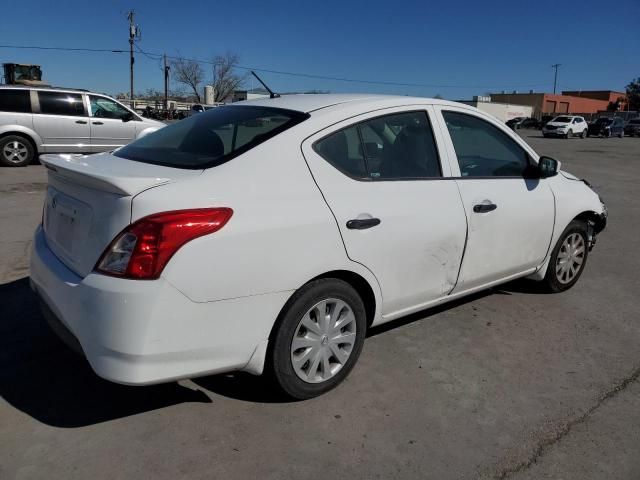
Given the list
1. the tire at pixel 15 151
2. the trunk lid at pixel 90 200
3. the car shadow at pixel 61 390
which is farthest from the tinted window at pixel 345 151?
the tire at pixel 15 151

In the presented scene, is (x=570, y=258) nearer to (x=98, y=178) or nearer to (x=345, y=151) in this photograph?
(x=345, y=151)

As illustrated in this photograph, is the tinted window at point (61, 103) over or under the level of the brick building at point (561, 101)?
under

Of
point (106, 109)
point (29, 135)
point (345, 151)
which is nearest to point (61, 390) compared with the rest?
point (345, 151)

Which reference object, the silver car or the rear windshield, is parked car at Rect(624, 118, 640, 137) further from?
the rear windshield

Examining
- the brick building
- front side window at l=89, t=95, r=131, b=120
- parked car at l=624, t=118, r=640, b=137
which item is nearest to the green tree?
the brick building

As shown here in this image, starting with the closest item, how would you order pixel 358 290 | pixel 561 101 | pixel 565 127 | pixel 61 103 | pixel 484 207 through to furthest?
pixel 358 290 < pixel 484 207 < pixel 61 103 < pixel 565 127 < pixel 561 101

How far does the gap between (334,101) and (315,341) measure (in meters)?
1.43

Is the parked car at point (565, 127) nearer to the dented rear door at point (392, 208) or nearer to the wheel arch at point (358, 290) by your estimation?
the dented rear door at point (392, 208)

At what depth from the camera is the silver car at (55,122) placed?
1133 centimetres

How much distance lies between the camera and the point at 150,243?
226 cm

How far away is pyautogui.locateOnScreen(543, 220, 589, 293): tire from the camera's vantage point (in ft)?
14.7

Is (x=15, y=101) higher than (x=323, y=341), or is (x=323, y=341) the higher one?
(x=15, y=101)

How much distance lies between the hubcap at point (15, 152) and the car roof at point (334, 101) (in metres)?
10.0

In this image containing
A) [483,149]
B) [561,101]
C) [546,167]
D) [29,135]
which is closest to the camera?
[483,149]
